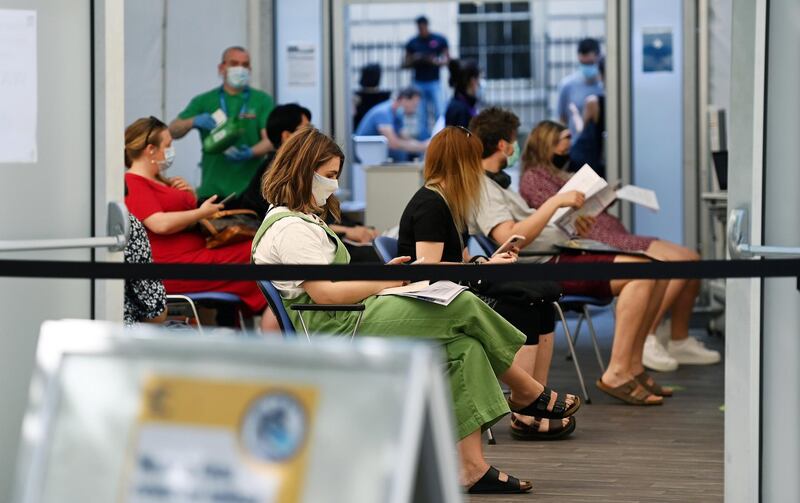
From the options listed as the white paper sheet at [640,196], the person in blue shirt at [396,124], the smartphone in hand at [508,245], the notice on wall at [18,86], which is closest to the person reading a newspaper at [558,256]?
the smartphone in hand at [508,245]

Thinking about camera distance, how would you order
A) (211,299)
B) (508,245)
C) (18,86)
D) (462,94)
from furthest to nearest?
1. (462,94)
2. (211,299)
3. (508,245)
4. (18,86)

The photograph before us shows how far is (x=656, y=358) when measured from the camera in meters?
7.20

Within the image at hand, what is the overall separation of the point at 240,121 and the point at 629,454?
11.5 ft

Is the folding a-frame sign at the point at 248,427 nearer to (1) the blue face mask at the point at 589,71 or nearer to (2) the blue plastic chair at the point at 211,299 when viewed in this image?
(2) the blue plastic chair at the point at 211,299

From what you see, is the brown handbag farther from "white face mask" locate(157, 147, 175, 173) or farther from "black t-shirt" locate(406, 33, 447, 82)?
"black t-shirt" locate(406, 33, 447, 82)

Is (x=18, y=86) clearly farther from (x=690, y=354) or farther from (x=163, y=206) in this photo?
(x=690, y=354)

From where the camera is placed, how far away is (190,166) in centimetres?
867

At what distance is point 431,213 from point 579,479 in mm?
1020

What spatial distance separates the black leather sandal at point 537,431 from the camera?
5.32 metres

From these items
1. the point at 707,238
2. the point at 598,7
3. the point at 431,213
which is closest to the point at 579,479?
the point at 431,213

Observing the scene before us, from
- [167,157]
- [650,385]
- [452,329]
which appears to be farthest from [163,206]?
[650,385]

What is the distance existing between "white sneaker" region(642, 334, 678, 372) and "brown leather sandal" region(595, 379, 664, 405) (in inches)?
41.6

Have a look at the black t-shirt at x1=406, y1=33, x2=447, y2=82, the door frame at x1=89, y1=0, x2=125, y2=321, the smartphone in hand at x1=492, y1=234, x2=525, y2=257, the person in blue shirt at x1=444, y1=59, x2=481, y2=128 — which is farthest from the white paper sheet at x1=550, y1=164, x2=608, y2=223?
the black t-shirt at x1=406, y1=33, x2=447, y2=82

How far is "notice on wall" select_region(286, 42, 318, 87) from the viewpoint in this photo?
10.2 m
